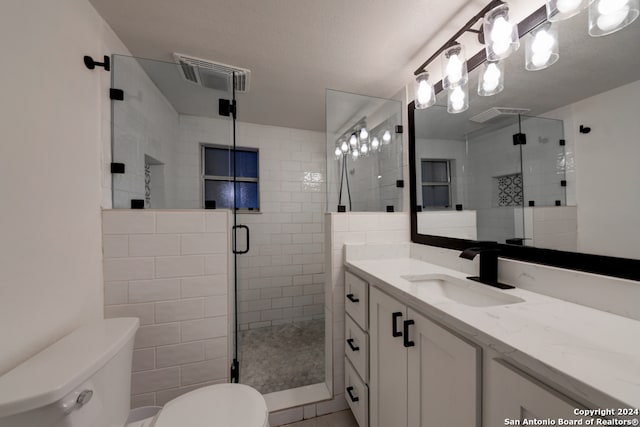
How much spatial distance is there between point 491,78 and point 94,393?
6.67ft

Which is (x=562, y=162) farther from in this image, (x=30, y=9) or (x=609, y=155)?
(x=30, y=9)

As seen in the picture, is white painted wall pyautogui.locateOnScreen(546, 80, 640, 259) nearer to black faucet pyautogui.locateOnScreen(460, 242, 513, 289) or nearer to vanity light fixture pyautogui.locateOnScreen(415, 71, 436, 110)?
black faucet pyautogui.locateOnScreen(460, 242, 513, 289)

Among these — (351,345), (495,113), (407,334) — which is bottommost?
(351,345)

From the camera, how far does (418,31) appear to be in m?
1.24

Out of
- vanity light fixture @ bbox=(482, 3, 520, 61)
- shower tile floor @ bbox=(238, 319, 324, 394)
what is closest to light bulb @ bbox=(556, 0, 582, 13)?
vanity light fixture @ bbox=(482, 3, 520, 61)

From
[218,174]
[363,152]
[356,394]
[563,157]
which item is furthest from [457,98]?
[356,394]

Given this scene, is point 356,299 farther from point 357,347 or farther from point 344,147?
point 344,147

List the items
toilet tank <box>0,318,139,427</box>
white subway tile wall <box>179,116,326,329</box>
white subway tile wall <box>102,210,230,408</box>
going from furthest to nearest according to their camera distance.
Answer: white subway tile wall <box>179,116,326,329</box> → white subway tile wall <box>102,210,230,408</box> → toilet tank <box>0,318,139,427</box>

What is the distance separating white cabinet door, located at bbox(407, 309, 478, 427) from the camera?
64cm

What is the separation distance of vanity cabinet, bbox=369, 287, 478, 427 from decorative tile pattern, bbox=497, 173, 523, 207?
75 centimetres

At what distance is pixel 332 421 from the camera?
1.47 m

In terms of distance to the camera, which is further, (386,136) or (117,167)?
(386,136)

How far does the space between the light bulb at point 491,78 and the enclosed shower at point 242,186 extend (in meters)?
1.48

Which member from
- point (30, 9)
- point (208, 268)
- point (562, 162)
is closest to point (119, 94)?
point (30, 9)
